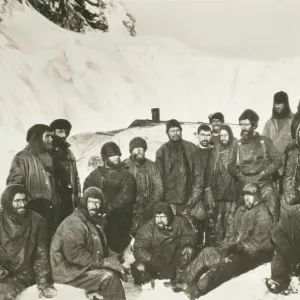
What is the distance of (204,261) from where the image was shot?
492cm

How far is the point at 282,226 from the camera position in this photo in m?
4.91

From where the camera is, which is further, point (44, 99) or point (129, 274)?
point (44, 99)

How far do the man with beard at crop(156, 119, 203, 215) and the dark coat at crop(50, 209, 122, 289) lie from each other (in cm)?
76

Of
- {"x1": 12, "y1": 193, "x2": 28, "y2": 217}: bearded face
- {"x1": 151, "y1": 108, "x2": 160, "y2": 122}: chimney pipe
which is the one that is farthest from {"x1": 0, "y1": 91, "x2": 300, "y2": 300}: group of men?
{"x1": 151, "y1": 108, "x2": 160, "y2": 122}: chimney pipe

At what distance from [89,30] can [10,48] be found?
0.78 meters

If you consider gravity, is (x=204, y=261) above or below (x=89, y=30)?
below

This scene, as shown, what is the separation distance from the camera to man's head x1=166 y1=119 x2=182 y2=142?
5.21 metres

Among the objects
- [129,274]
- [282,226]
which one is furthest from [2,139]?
[282,226]

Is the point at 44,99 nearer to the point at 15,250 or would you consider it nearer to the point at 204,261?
the point at 15,250

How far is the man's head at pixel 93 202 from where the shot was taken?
489 cm

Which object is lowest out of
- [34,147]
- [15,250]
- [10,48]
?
[15,250]

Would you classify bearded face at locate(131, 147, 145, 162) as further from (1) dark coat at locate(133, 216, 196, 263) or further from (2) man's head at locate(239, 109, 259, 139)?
(2) man's head at locate(239, 109, 259, 139)

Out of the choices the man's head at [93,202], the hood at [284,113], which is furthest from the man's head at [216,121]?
the man's head at [93,202]

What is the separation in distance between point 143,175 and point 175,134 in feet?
1.60
